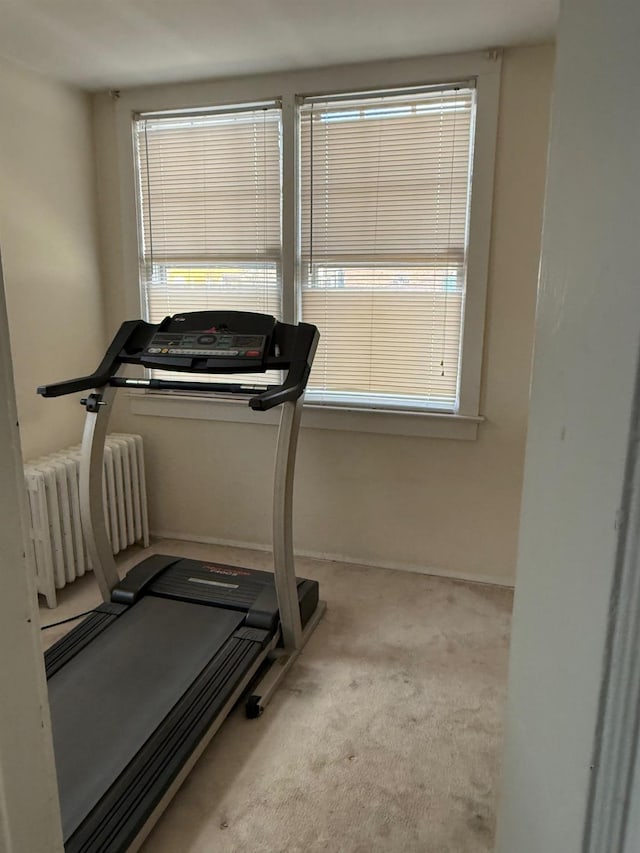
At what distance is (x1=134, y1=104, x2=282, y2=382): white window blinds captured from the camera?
3020 mm

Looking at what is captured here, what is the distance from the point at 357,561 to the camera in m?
3.24

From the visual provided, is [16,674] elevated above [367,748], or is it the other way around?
[16,674]

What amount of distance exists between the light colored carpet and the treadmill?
10cm

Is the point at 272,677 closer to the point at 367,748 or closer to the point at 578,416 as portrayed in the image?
the point at 367,748

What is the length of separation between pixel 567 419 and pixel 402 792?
1686 millimetres

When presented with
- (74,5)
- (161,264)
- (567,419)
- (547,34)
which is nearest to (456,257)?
(547,34)

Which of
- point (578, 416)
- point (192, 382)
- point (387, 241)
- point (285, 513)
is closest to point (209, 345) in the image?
point (192, 382)

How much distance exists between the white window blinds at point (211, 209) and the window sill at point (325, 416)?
1.73 feet

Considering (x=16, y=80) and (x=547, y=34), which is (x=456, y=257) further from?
(x=16, y=80)

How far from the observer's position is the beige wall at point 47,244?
277 cm

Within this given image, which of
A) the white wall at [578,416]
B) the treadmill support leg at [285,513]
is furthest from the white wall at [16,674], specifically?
the treadmill support leg at [285,513]

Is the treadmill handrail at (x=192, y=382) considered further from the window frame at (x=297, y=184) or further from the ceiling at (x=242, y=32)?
the ceiling at (x=242, y=32)

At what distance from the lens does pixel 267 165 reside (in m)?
3.00

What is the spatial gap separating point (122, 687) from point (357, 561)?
1.54 meters
